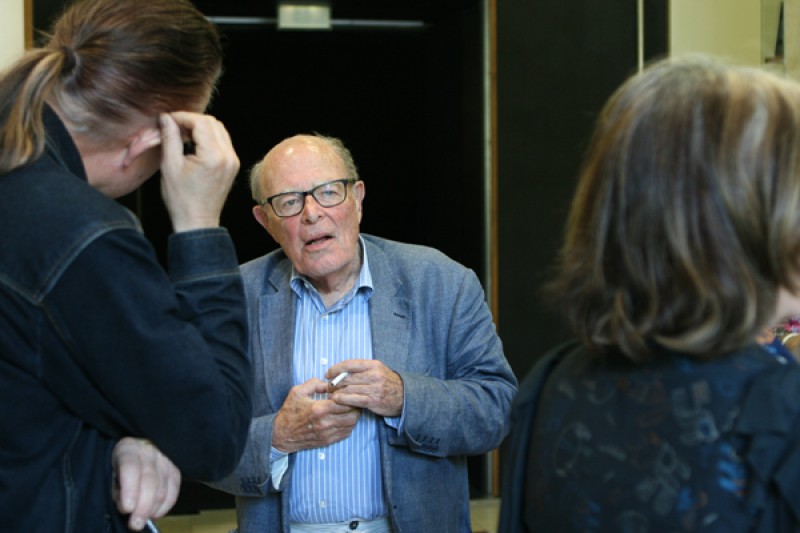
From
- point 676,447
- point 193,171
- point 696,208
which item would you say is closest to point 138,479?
point 193,171

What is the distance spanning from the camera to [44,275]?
1.20 metres

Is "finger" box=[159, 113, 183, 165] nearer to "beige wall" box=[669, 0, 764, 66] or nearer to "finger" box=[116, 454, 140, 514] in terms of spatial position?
"finger" box=[116, 454, 140, 514]

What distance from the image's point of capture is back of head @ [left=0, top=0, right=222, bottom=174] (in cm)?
132

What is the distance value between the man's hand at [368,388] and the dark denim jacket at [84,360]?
0.88 meters

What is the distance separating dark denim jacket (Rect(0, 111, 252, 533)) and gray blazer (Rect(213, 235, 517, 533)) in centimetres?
98

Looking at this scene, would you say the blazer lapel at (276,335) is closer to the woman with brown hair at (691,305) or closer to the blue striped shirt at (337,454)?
the blue striped shirt at (337,454)

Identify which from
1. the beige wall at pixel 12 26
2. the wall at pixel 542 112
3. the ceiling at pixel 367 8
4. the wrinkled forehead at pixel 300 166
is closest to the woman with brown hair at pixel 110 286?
the wrinkled forehead at pixel 300 166

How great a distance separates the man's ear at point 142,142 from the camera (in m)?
1.43

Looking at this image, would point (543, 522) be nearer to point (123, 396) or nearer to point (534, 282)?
point (123, 396)

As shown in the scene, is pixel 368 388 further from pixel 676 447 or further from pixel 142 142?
pixel 676 447

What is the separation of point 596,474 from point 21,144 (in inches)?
34.8

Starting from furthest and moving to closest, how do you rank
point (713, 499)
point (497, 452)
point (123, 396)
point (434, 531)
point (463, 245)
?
point (463, 245), point (497, 452), point (434, 531), point (123, 396), point (713, 499)

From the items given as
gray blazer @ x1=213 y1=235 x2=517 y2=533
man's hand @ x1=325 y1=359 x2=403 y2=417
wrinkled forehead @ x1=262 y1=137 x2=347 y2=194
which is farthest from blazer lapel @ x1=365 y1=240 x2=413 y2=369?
wrinkled forehead @ x1=262 y1=137 x2=347 y2=194

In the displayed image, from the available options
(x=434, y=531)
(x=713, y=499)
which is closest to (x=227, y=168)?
(x=713, y=499)
